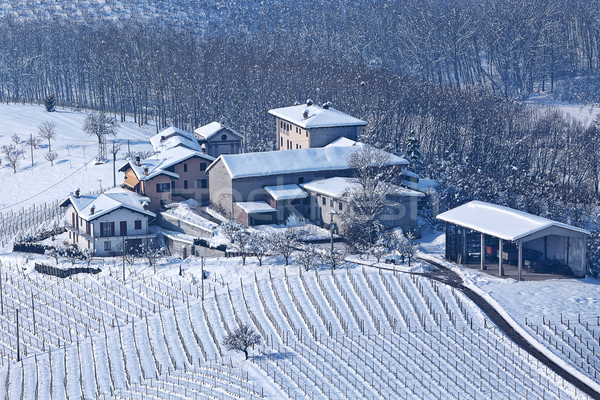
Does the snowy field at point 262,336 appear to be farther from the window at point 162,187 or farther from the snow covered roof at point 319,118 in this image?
the snow covered roof at point 319,118

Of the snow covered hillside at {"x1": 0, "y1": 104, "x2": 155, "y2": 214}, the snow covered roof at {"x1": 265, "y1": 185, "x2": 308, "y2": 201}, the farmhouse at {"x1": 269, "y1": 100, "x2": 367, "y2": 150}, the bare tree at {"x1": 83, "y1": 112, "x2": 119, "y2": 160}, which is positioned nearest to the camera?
the snow covered roof at {"x1": 265, "y1": 185, "x2": 308, "y2": 201}

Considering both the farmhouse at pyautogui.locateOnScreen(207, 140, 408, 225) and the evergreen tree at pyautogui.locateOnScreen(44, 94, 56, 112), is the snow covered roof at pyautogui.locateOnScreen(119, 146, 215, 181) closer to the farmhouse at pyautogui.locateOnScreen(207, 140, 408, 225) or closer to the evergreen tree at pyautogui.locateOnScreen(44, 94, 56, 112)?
the farmhouse at pyautogui.locateOnScreen(207, 140, 408, 225)

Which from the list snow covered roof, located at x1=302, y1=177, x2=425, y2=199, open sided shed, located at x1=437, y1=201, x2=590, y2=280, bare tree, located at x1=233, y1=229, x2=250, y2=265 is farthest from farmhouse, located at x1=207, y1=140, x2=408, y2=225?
open sided shed, located at x1=437, y1=201, x2=590, y2=280

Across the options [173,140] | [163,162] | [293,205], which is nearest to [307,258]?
[293,205]

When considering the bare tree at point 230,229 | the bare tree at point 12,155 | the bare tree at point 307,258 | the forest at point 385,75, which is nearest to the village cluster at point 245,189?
the bare tree at point 230,229

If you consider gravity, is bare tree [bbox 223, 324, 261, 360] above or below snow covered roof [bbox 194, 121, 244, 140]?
below

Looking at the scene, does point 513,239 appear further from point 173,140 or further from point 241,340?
point 173,140

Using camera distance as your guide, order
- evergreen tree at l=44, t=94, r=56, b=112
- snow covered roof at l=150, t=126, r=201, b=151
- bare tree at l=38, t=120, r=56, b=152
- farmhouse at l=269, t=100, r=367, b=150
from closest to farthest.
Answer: farmhouse at l=269, t=100, r=367, b=150
snow covered roof at l=150, t=126, r=201, b=151
bare tree at l=38, t=120, r=56, b=152
evergreen tree at l=44, t=94, r=56, b=112
